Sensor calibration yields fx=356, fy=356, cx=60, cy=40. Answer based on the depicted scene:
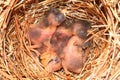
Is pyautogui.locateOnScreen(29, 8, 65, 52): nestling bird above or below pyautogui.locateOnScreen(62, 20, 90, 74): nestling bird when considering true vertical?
above

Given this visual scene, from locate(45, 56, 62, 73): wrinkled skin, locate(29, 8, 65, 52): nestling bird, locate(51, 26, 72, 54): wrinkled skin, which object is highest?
locate(29, 8, 65, 52): nestling bird

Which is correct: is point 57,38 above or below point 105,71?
above

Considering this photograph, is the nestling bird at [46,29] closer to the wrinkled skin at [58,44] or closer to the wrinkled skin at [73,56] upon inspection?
the wrinkled skin at [58,44]

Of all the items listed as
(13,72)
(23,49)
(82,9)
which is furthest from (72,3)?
(13,72)

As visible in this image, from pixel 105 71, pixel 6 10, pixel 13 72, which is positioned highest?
pixel 6 10

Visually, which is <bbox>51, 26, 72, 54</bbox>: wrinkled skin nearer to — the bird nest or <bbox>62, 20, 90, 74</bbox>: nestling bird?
<bbox>62, 20, 90, 74</bbox>: nestling bird

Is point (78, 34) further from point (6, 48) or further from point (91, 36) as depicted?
point (6, 48)

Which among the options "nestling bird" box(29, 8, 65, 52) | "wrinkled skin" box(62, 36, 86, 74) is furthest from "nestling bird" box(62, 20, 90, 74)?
"nestling bird" box(29, 8, 65, 52)

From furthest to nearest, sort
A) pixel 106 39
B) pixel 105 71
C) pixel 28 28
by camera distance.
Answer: pixel 28 28 → pixel 106 39 → pixel 105 71

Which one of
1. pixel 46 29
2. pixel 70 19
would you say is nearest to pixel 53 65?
pixel 46 29
